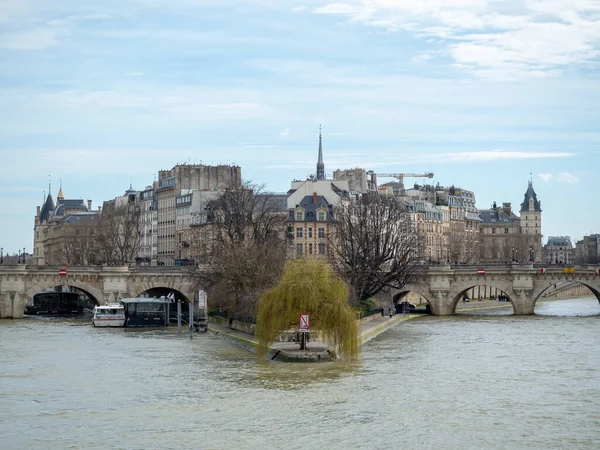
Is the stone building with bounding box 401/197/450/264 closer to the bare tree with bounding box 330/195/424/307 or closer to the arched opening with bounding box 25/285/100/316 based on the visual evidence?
the arched opening with bounding box 25/285/100/316

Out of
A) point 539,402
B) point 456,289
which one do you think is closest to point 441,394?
point 539,402

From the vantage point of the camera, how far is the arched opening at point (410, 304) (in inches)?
4056

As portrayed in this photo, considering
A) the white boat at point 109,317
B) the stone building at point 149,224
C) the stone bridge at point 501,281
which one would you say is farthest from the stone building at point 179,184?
the white boat at point 109,317

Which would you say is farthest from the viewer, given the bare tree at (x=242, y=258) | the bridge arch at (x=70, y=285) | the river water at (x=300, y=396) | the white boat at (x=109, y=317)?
the bridge arch at (x=70, y=285)

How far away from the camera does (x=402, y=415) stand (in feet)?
141

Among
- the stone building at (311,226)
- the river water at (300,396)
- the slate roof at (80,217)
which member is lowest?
the river water at (300,396)

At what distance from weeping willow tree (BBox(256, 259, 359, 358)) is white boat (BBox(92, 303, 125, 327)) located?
3008 centimetres

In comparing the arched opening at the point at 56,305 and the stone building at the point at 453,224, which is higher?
the stone building at the point at 453,224

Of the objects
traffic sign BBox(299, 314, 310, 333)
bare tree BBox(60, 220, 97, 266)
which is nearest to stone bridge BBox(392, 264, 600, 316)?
traffic sign BBox(299, 314, 310, 333)

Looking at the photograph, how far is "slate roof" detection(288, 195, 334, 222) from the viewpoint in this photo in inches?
4968

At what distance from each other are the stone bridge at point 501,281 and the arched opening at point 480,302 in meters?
0.59

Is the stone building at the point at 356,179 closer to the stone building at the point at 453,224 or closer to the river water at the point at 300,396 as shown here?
the stone building at the point at 453,224

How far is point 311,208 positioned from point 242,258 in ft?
167

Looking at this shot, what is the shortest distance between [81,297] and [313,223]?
23.8 meters
